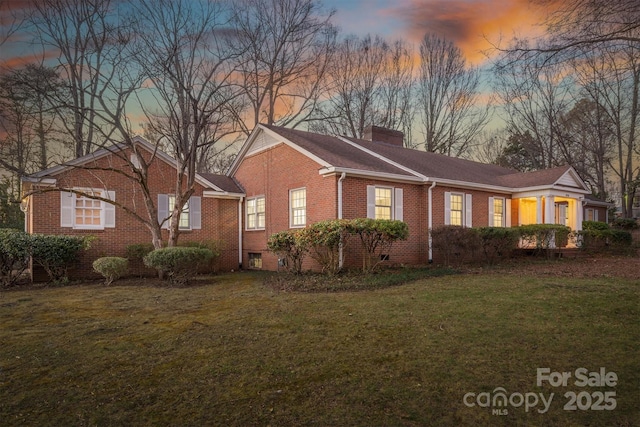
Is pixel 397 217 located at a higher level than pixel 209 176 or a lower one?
lower

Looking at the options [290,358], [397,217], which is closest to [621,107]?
[397,217]

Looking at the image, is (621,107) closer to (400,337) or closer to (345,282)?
(345,282)

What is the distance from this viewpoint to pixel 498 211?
16625 mm

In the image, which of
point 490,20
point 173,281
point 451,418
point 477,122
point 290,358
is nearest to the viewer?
point 451,418

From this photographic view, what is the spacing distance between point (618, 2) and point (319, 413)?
26.9ft

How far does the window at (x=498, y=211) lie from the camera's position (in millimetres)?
16391

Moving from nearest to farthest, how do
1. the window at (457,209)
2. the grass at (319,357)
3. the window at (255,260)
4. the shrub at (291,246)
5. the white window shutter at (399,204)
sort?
the grass at (319,357) → the shrub at (291,246) → the white window shutter at (399,204) → the window at (457,209) → the window at (255,260)

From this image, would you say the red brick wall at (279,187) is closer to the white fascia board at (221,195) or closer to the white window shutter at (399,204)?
the white fascia board at (221,195)

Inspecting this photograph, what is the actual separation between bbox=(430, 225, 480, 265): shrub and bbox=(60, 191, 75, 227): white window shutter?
11.6 meters

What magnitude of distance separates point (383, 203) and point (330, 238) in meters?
3.76

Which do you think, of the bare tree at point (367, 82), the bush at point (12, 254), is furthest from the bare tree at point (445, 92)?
the bush at point (12, 254)

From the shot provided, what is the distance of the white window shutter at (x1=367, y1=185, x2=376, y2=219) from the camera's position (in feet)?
41.1

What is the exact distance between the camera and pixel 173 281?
11.0 meters

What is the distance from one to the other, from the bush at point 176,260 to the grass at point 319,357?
302 centimetres
